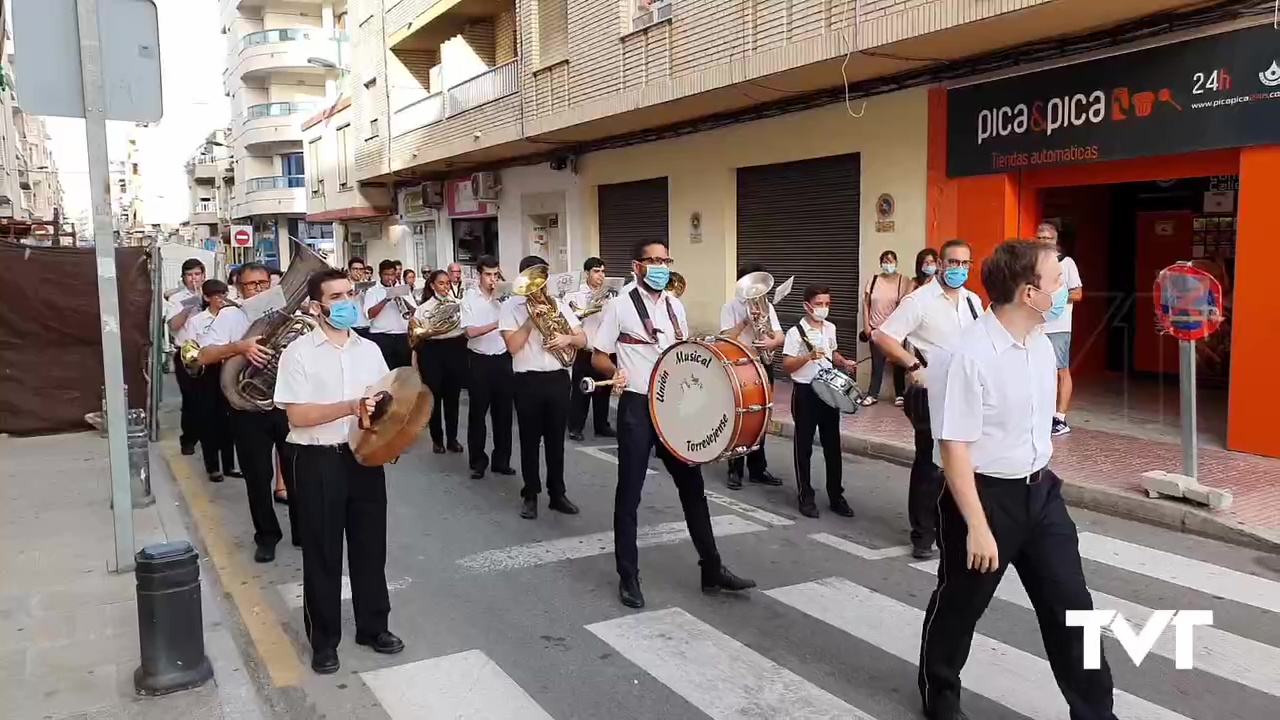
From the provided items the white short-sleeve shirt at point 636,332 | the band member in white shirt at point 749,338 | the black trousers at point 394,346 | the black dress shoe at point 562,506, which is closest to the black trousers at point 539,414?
the black dress shoe at point 562,506

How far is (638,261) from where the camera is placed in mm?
5531

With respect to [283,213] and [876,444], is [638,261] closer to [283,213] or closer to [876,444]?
[876,444]

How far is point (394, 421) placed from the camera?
4188 mm

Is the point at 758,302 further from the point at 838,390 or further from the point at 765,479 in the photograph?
the point at 765,479

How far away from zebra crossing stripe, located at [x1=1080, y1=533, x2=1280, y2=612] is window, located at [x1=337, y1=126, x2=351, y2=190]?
26948 millimetres

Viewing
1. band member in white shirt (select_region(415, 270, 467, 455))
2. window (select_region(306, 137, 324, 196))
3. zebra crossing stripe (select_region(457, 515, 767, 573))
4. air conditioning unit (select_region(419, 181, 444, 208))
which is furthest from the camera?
window (select_region(306, 137, 324, 196))

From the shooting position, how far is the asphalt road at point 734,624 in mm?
4133

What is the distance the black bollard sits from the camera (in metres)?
4.22

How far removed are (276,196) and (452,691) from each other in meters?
51.8

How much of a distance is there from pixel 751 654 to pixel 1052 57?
7.70 m

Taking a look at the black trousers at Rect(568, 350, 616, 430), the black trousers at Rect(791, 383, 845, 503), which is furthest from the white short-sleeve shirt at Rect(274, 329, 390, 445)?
the black trousers at Rect(568, 350, 616, 430)

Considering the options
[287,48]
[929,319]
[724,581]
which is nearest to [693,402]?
[724,581]

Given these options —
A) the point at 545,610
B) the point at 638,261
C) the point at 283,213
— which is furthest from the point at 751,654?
the point at 283,213

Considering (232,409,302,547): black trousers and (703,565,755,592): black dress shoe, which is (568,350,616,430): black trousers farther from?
(703,565,755,592): black dress shoe
